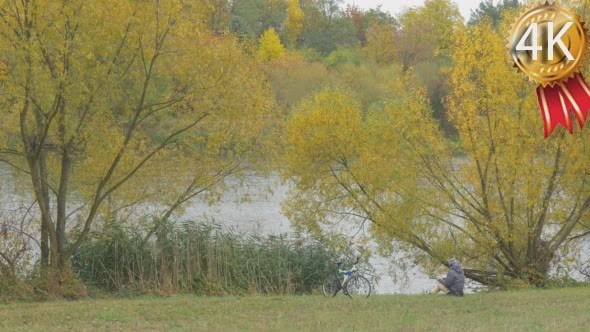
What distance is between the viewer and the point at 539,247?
73.7ft

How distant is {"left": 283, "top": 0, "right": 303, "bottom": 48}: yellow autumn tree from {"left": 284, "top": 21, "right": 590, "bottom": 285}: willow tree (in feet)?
174

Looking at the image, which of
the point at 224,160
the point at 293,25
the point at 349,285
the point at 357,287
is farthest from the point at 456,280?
the point at 293,25

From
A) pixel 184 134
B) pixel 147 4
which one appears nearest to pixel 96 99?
pixel 147 4

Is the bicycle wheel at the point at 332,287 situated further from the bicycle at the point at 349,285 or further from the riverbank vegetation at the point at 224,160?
the riverbank vegetation at the point at 224,160

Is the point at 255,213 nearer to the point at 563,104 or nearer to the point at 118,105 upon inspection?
the point at 563,104

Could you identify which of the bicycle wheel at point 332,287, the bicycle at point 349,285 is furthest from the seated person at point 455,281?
the bicycle wheel at point 332,287

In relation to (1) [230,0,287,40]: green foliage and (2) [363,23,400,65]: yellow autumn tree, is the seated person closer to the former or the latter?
(2) [363,23,400,65]: yellow autumn tree

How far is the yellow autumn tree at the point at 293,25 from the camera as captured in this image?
250 feet

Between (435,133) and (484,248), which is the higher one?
(435,133)

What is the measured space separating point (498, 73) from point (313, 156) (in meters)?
5.25

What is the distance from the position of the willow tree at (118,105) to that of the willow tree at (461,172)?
314cm

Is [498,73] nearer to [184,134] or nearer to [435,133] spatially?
[435,133]

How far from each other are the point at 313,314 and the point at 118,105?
20.5 ft

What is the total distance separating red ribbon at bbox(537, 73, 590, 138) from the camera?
19.7 metres
